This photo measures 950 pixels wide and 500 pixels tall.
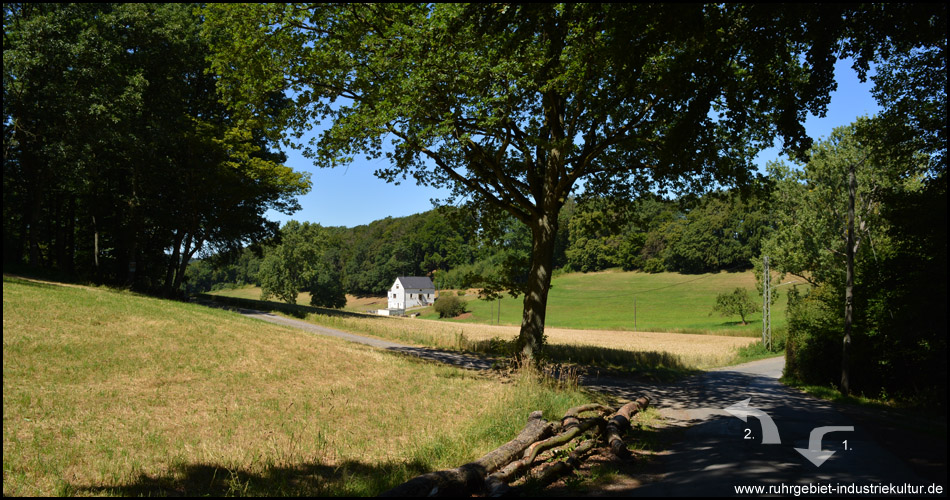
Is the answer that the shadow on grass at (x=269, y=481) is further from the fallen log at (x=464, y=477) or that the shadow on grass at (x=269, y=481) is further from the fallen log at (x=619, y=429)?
the fallen log at (x=619, y=429)

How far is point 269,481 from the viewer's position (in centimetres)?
592

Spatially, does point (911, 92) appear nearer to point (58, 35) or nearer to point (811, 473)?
point (811, 473)

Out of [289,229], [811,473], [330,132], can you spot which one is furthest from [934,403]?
[289,229]

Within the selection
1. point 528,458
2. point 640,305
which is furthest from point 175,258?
point 640,305

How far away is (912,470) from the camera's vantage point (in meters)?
5.90

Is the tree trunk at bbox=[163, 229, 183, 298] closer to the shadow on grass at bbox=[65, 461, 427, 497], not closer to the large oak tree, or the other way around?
the large oak tree

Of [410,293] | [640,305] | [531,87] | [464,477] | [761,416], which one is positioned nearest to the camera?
[464,477]

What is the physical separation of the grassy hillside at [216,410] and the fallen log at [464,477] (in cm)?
90

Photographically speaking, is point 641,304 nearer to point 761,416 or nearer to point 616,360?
point 616,360

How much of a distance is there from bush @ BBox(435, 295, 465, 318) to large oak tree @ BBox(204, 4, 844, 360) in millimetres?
68611

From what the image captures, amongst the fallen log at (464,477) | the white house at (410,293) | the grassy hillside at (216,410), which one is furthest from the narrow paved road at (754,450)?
the white house at (410,293)

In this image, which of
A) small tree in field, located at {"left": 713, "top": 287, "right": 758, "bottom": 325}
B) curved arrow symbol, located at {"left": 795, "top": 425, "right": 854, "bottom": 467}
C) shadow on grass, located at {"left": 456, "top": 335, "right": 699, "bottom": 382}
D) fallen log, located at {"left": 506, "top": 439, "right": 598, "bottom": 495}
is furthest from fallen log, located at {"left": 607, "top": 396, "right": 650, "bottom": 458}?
small tree in field, located at {"left": 713, "top": 287, "right": 758, "bottom": 325}

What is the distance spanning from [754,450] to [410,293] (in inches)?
4501

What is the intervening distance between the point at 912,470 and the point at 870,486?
1394mm
